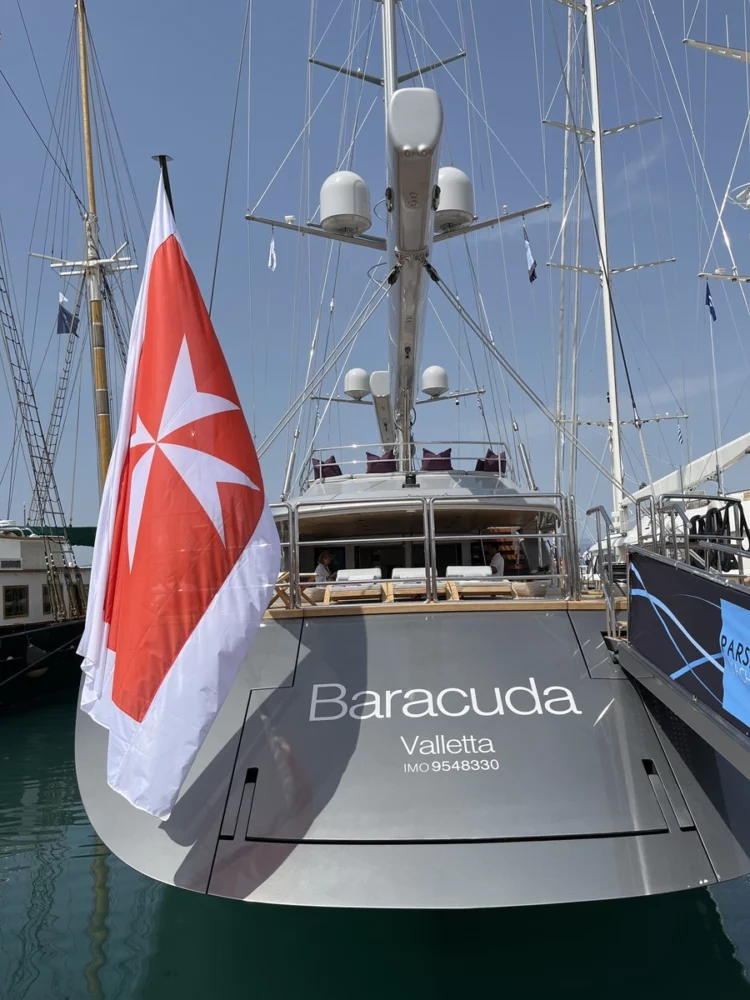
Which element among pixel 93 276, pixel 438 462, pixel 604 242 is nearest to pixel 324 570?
pixel 438 462

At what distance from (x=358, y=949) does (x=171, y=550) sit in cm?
292

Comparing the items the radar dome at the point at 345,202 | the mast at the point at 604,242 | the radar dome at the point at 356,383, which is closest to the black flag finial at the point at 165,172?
the radar dome at the point at 345,202

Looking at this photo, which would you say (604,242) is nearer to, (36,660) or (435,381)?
(435,381)

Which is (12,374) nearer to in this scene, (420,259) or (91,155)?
(91,155)

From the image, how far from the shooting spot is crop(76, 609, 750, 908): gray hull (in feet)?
13.6

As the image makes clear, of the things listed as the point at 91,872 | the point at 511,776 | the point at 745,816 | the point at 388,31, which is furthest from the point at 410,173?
the point at 91,872

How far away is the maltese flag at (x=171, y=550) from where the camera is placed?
15.6 ft

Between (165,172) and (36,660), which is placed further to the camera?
(36,660)

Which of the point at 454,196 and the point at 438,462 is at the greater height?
the point at 454,196

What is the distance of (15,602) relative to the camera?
18609mm

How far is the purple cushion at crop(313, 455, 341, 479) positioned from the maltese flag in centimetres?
531

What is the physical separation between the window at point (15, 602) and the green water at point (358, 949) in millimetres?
12931

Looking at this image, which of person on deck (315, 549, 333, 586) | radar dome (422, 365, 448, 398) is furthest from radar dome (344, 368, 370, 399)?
person on deck (315, 549, 333, 586)

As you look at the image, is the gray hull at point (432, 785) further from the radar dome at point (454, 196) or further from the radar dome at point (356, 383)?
the radar dome at point (356, 383)
